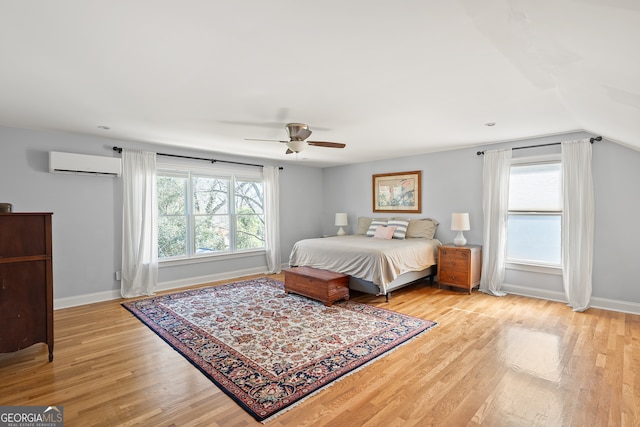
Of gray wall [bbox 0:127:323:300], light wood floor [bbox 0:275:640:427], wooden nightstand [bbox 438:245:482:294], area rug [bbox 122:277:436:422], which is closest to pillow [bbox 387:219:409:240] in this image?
wooden nightstand [bbox 438:245:482:294]

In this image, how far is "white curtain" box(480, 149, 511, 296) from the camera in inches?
184

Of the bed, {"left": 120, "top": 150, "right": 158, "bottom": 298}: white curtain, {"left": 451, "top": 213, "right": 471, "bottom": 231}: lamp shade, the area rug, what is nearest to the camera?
the area rug

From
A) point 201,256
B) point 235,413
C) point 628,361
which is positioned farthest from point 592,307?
point 201,256

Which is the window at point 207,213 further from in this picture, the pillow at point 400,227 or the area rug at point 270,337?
the pillow at point 400,227

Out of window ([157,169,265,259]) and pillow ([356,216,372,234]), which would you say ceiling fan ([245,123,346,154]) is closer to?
window ([157,169,265,259])

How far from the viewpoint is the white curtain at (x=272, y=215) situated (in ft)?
20.6

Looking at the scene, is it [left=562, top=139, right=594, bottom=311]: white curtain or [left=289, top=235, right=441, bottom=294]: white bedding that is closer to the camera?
[left=562, top=139, right=594, bottom=311]: white curtain

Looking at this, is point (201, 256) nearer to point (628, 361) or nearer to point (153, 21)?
point (153, 21)

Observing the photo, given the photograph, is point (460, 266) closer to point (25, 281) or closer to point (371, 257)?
point (371, 257)

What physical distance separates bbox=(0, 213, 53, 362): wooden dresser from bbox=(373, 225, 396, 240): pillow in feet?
15.2

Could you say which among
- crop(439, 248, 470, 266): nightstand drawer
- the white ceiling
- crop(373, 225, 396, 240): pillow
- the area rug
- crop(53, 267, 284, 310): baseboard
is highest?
the white ceiling

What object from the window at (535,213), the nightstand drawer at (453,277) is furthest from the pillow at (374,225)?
the window at (535,213)

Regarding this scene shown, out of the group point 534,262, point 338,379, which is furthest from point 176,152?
point 534,262

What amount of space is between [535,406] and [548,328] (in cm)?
169
